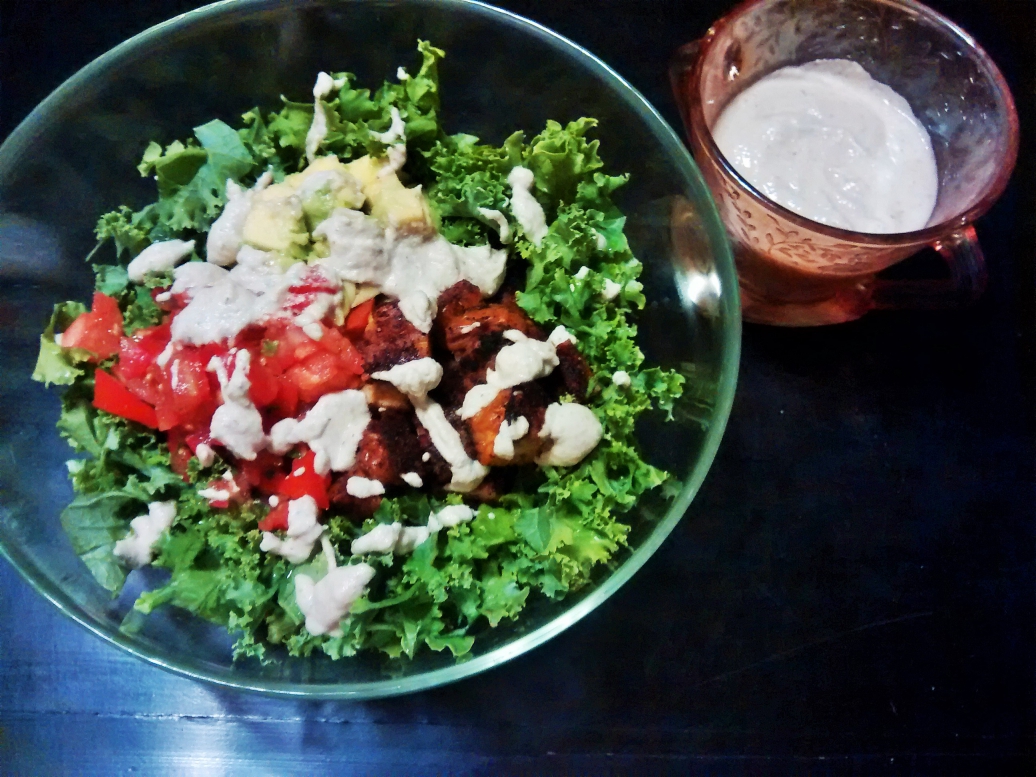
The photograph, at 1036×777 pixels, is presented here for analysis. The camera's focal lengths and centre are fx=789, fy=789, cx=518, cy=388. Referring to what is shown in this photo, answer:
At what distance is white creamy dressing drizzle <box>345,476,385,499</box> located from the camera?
119cm

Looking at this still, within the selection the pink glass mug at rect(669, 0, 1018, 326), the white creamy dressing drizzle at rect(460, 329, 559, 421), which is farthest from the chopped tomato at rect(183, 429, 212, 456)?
the pink glass mug at rect(669, 0, 1018, 326)

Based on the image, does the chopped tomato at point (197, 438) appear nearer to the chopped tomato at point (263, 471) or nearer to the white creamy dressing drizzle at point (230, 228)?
the chopped tomato at point (263, 471)

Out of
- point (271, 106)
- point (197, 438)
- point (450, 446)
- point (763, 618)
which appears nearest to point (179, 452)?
point (197, 438)

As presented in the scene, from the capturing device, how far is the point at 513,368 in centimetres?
121

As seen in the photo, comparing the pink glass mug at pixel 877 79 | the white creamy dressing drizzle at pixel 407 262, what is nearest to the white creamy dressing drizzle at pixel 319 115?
the white creamy dressing drizzle at pixel 407 262

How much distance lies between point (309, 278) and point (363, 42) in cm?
47

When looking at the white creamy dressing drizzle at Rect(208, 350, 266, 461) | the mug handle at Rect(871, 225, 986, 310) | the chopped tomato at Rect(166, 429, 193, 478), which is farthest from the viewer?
the mug handle at Rect(871, 225, 986, 310)

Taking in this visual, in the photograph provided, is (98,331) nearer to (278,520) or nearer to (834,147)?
(278,520)

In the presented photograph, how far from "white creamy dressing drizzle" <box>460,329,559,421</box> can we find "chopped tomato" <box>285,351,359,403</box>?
204mm

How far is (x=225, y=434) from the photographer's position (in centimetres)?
115

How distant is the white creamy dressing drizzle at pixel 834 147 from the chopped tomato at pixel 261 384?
90cm

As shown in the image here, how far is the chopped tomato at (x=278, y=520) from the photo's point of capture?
120 cm

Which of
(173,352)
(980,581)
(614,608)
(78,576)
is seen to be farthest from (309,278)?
(980,581)

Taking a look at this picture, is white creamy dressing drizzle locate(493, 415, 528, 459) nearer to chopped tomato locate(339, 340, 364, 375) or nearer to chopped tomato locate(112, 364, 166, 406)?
chopped tomato locate(339, 340, 364, 375)
